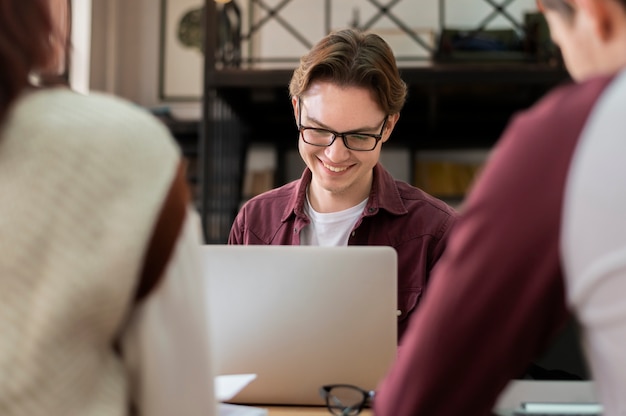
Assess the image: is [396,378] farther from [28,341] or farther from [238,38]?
[238,38]

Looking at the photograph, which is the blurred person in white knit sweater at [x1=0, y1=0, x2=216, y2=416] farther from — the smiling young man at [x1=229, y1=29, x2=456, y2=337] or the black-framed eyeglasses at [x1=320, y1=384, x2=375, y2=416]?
the smiling young man at [x1=229, y1=29, x2=456, y2=337]

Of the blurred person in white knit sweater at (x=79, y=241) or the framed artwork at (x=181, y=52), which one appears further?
the framed artwork at (x=181, y=52)

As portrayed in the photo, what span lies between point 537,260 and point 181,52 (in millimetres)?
7666

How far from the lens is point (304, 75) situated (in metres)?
2.42

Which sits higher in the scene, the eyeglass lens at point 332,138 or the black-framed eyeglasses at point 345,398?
the eyeglass lens at point 332,138

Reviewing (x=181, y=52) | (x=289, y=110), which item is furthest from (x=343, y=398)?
(x=181, y=52)

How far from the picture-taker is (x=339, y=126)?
236 centimetres

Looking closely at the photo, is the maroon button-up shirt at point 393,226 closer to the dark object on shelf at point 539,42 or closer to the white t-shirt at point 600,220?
the white t-shirt at point 600,220

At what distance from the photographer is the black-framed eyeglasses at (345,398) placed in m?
1.52

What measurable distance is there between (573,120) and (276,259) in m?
0.85

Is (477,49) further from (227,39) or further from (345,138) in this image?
(345,138)

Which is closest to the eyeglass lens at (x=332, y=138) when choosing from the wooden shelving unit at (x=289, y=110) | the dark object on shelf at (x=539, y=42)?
the wooden shelving unit at (x=289, y=110)

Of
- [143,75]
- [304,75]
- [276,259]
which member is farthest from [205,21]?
[276,259]

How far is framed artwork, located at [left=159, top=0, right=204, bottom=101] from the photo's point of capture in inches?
323
